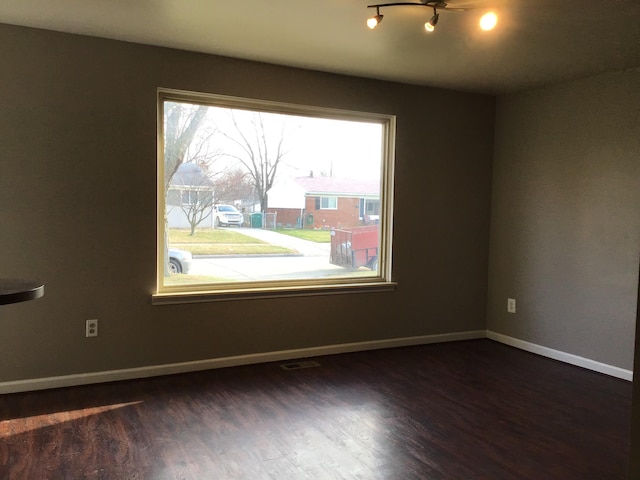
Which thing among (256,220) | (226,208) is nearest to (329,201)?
(256,220)

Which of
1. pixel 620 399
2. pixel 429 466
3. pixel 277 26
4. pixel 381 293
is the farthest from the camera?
pixel 381 293

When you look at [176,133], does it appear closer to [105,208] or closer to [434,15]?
[105,208]

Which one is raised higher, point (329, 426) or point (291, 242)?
point (291, 242)

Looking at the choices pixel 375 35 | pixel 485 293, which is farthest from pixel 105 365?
pixel 485 293

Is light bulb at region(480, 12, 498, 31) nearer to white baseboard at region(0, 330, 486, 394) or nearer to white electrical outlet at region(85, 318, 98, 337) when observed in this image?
white baseboard at region(0, 330, 486, 394)

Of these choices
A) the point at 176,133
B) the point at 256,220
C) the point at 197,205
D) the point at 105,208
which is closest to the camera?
the point at 105,208

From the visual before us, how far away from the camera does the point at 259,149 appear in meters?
4.03

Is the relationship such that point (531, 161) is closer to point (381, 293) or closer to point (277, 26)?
point (381, 293)

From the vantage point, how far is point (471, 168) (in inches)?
187

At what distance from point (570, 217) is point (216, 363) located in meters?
3.00

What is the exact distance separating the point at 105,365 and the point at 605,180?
3846 mm

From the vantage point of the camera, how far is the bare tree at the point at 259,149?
3.94 metres

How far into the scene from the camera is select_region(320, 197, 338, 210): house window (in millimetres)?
4320

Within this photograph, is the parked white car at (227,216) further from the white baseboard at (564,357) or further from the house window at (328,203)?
the white baseboard at (564,357)
